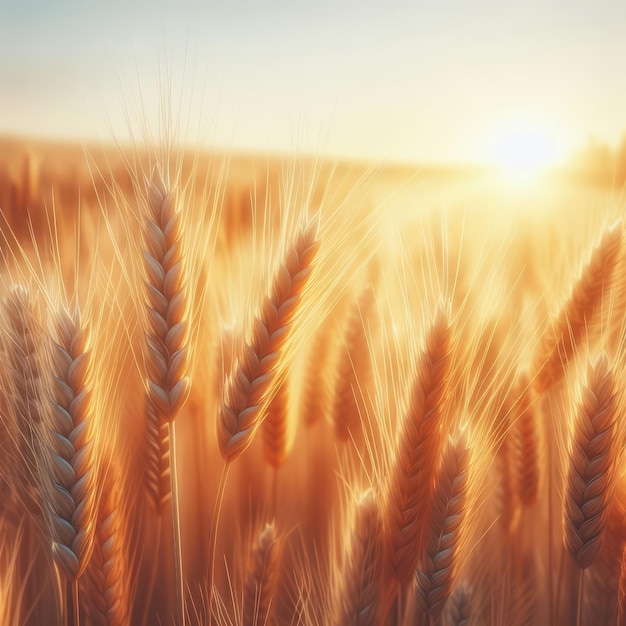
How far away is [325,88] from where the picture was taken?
0.78 metres

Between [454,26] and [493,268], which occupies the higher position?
[454,26]

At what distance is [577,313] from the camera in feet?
2.75

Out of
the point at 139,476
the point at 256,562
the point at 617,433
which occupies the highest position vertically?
the point at 617,433

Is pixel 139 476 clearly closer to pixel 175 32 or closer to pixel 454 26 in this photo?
pixel 175 32

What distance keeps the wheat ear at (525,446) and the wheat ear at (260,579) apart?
0.42 metres

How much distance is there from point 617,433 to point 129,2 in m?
0.94

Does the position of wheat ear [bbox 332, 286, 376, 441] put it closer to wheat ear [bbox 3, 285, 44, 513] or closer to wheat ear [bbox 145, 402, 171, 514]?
wheat ear [bbox 145, 402, 171, 514]

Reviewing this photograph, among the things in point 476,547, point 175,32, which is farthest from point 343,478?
point 175,32

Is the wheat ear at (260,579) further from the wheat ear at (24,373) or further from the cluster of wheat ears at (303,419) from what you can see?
the wheat ear at (24,373)

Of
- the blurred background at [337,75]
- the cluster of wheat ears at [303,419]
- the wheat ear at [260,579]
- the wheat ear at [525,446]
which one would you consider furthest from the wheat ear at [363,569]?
the blurred background at [337,75]

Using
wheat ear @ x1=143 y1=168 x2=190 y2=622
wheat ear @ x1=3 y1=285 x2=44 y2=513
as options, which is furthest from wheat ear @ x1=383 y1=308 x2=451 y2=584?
wheat ear @ x1=3 y1=285 x2=44 y2=513

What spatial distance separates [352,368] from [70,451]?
0.42 meters

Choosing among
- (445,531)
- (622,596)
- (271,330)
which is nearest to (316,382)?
(271,330)

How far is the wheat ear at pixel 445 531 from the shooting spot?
759 mm
